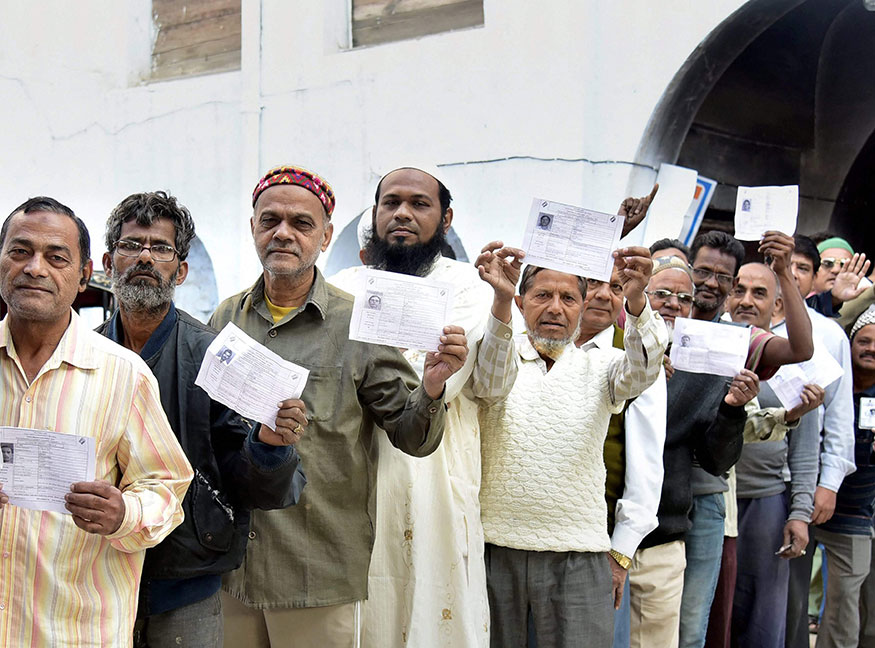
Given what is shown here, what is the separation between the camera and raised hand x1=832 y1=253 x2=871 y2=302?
5.68 meters

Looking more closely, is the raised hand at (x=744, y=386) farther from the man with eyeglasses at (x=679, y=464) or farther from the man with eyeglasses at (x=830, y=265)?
the man with eyeglasses at (x=830, y=265)

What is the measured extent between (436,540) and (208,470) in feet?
2.88

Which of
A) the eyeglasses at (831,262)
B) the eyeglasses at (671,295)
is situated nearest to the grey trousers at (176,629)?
the eyeglasses at (671,295)

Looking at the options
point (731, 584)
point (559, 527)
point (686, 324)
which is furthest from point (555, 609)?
point (731, 584)

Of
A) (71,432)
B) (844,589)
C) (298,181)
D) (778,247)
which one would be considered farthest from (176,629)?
(844,589)

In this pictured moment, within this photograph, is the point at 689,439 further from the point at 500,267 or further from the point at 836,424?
the point at 500,267

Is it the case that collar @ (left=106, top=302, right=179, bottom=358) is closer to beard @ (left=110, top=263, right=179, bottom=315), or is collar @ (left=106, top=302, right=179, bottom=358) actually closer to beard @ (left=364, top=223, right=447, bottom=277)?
beard @ (left=110, top=263, right=179, bottom=315)

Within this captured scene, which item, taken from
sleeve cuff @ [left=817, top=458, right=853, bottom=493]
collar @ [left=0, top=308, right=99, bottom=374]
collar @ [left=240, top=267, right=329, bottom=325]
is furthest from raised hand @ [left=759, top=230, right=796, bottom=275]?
collar @ [left=0, top=308, right=99, bottom=374]

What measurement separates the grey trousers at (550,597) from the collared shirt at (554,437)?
2.5 inches

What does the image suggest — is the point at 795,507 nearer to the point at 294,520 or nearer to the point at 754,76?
the point at 294,520

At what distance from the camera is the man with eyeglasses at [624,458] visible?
356cm

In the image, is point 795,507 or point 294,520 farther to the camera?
point 795,507

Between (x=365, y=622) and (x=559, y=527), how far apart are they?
A: 72 centimetres

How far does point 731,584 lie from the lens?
4445 millimetres
